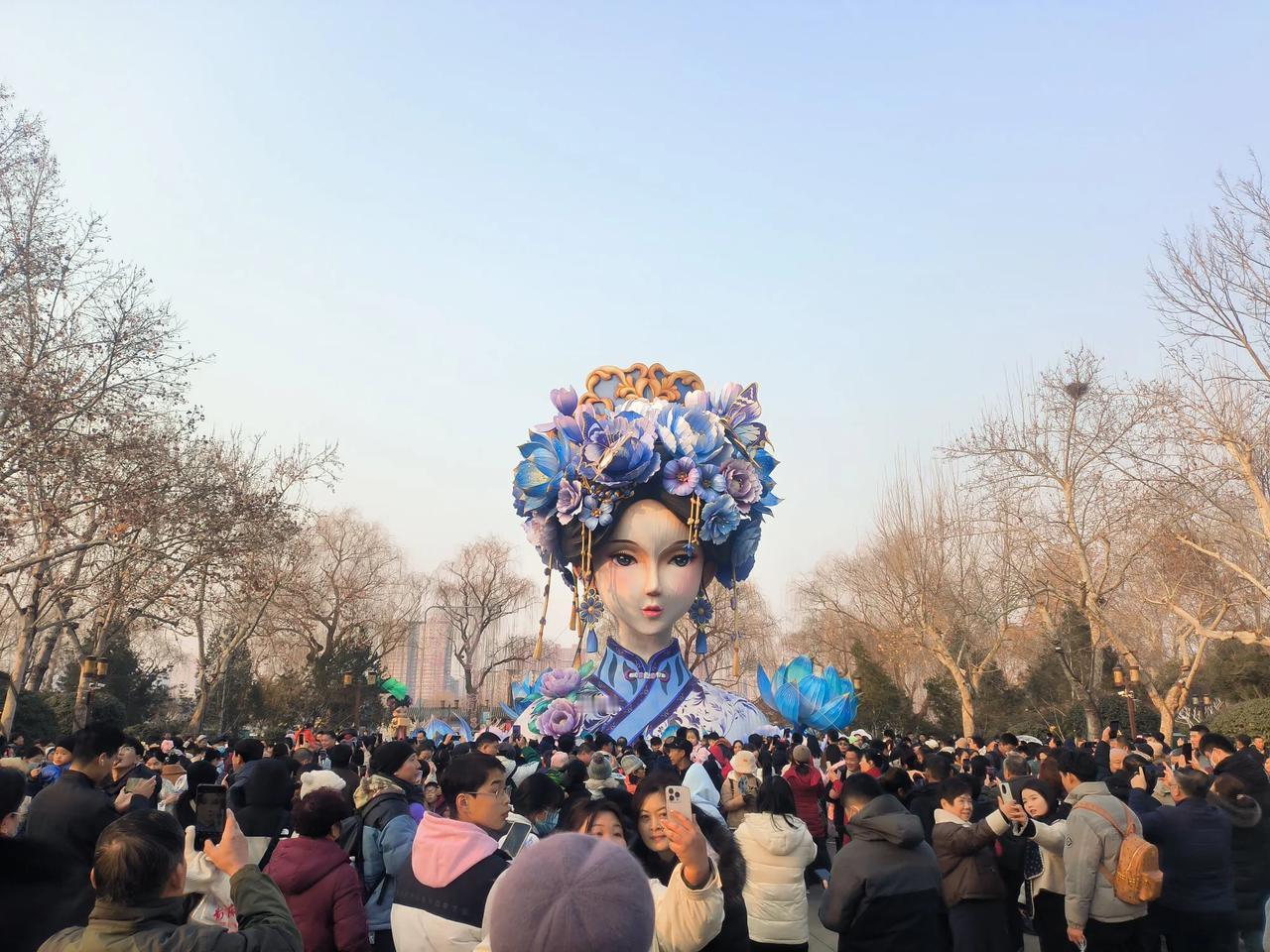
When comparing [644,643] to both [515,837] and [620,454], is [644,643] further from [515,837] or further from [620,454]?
[515,837]

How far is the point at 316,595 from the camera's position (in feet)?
117

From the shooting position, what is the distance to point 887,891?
3.83 m

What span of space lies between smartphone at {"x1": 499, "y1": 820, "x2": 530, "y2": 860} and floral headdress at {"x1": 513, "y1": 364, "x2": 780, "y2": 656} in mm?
12101

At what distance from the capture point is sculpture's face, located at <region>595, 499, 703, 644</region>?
16469mm

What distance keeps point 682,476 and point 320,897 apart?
13.0m

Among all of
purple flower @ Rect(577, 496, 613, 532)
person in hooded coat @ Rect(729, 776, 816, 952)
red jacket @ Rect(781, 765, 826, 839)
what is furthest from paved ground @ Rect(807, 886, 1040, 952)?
purple flower @ Rect(577, 496, 613, 532)

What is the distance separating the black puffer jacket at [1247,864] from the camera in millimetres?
5602

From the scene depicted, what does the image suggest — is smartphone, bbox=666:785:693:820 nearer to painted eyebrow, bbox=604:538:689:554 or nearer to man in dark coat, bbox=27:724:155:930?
man in dark coat, bbox=27:724:155:930

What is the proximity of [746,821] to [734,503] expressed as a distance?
491 inches

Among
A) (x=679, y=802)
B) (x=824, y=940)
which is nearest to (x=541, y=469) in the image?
(x=824, y=940)

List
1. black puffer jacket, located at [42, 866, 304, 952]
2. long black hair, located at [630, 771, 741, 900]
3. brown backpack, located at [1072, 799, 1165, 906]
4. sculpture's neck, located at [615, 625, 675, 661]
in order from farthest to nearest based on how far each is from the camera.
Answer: sculpture's neck, located at [615, 625, 675, 661]
brown backpack, located at [1072, 799, 1165, 906]
long black hair, located at [630, 771, 741, 900]
black puffer jacket, located at [42, 866, 304, 952]

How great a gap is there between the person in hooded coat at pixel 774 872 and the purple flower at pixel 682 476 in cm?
1194

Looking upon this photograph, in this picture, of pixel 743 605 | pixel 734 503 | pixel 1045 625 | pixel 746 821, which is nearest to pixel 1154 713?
pixel 1045 625

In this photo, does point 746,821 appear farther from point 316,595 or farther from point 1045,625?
point 316,595
